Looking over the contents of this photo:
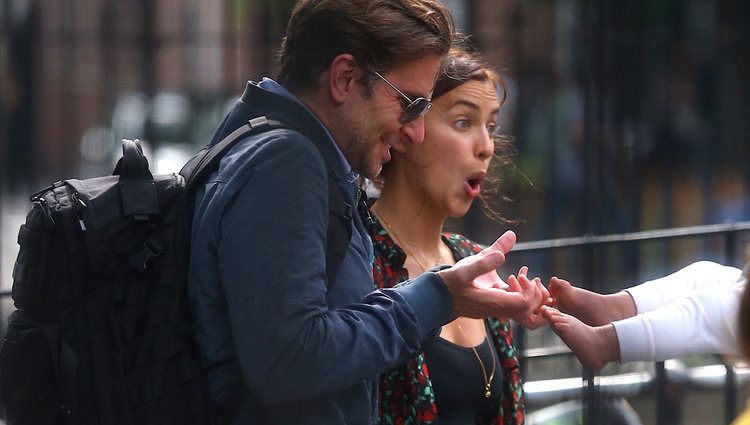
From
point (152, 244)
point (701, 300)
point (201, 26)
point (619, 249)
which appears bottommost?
point (619, 249)

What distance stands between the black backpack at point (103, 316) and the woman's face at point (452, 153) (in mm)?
1005

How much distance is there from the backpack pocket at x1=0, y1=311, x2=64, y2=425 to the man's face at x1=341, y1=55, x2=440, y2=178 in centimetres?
59

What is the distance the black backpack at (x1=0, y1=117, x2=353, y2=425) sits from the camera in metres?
1.93

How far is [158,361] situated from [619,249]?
181 inches

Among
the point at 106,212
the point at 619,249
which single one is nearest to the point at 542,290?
the point at 106,212

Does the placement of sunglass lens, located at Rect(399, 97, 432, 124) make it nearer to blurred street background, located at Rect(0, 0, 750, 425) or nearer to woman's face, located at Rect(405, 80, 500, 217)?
woman's face, located at Rect(405, 80, 500, 217)

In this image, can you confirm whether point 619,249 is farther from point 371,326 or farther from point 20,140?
point 371,326

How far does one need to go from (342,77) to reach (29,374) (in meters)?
0.69

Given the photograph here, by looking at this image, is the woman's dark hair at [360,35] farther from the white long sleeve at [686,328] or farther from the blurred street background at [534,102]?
the blurred street background at [534,102]

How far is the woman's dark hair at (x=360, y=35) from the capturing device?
208cm

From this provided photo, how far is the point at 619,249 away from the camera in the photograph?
6.29 metres

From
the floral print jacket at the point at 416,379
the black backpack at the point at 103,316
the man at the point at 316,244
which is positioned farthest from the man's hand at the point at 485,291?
the black backpack at the point at 103,316

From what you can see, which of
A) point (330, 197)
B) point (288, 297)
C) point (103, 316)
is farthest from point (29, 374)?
point (330, 197)

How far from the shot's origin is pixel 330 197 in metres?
2.02
